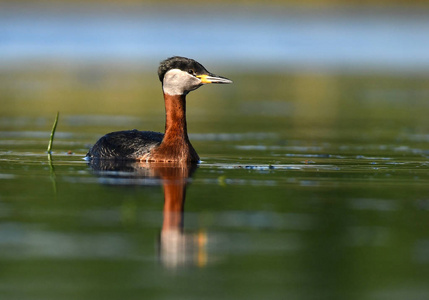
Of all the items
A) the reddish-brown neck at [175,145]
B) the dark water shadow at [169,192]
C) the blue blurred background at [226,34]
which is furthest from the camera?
the blue blurred background at [226,34]

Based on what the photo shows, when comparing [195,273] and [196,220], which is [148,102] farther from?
[195,273]

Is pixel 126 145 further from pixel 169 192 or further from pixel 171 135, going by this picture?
pixel 169 192

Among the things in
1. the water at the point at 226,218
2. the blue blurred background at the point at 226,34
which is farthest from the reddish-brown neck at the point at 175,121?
the blue blurred background at the point at 226,34

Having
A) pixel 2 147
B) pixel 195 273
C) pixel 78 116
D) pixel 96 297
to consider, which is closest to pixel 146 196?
pixel 195 273

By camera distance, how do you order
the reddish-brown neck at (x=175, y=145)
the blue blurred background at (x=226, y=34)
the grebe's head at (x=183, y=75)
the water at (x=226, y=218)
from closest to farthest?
the water at (x=226, y=218) < the reddish-brown neck at (x=175, y=145) < the grebe's head at (x=183, y=75) < the blue blurred background at (x=226, y=34)

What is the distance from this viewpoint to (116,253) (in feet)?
24.2

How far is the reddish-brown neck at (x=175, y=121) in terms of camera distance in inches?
520

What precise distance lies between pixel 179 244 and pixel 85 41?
4791 cm

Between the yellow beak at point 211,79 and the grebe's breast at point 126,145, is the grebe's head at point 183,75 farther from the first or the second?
the grebe's breast at point 126,145

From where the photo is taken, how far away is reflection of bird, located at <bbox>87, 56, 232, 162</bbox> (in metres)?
13.1

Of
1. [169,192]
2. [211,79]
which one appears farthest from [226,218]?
[211,79]

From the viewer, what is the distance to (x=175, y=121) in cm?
1334

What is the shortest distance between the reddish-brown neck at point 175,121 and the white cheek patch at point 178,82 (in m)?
0.09

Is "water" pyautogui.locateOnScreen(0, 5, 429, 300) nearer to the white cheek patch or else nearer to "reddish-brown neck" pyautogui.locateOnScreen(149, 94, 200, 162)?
"reddish-brown neck" pyautogui.locateOnScreen(149, 94, 200, 162)
